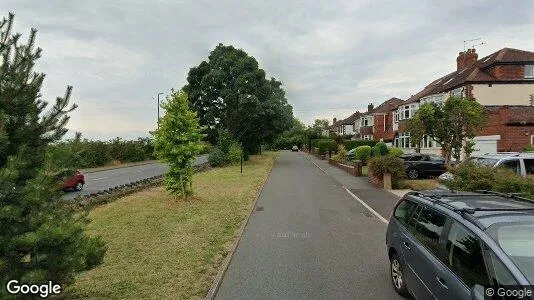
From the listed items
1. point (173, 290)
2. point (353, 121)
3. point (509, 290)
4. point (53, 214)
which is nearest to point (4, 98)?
point (53, 214)

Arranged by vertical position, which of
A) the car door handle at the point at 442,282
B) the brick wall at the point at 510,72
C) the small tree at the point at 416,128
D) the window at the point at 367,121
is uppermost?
the brick wall at the point at 510,72

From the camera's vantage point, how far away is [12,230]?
346cm

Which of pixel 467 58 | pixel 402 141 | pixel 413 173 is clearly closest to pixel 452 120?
pixel 413 173

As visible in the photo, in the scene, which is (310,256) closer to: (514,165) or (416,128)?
(514,165)

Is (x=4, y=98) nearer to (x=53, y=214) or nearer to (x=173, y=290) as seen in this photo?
(x=53, y=214)

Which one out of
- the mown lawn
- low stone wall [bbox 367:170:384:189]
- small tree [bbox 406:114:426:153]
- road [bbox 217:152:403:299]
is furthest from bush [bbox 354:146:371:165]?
road [bbox 217:152:403:299]

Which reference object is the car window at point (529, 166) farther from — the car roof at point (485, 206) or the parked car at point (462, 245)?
the parked car at point (462, 245)

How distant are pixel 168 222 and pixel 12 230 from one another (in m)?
7.78

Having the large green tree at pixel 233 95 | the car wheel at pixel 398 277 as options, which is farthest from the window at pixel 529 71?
the car wheel at pixel 398 277

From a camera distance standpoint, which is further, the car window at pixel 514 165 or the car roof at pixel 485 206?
the car window at pixel 514 165

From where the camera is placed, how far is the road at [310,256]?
608 centimetres

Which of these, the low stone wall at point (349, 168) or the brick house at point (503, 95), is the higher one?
the brick house at point (503, 95)

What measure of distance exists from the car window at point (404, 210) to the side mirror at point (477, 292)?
2.18 m

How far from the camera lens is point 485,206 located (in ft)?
16.0
